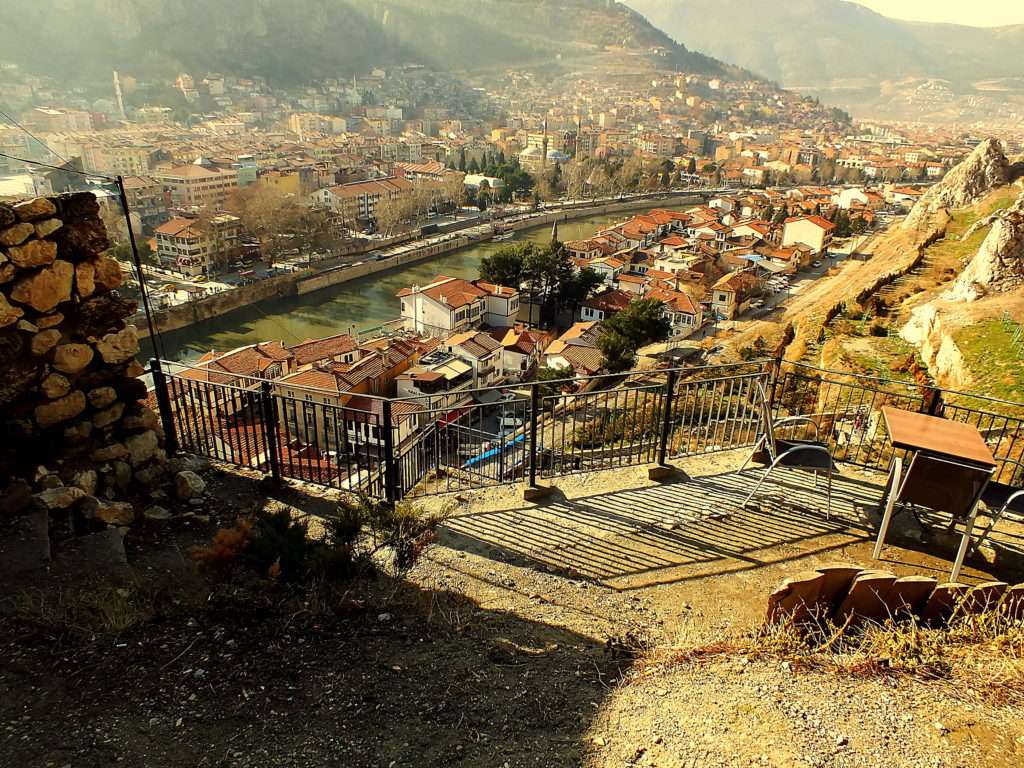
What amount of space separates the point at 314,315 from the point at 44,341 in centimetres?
3049

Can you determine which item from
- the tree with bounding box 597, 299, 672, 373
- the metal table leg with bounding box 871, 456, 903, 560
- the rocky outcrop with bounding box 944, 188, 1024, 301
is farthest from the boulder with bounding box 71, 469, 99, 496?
the tree with bounding box 597, 299, 672, 373

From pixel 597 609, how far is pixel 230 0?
492 feet

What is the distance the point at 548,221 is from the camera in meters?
56.5

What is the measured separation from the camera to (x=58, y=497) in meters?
3.59

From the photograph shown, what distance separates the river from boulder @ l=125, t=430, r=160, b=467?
2440cm

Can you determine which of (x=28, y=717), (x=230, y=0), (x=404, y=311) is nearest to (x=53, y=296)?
(x=28, y=717)

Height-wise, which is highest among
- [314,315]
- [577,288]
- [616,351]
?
[616,351]

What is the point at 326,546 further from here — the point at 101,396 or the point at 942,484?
the point at 942,484

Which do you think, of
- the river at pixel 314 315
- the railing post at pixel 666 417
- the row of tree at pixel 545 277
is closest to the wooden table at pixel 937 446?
the railing post at pixel 666 417

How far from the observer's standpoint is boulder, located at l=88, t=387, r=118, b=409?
13.4 feet

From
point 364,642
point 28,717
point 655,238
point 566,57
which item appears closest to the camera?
point 28,717

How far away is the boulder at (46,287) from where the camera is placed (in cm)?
362

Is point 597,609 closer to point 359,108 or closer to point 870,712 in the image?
point 870,712

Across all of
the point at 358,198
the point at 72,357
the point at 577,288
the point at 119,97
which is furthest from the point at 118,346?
the point at 119,97
